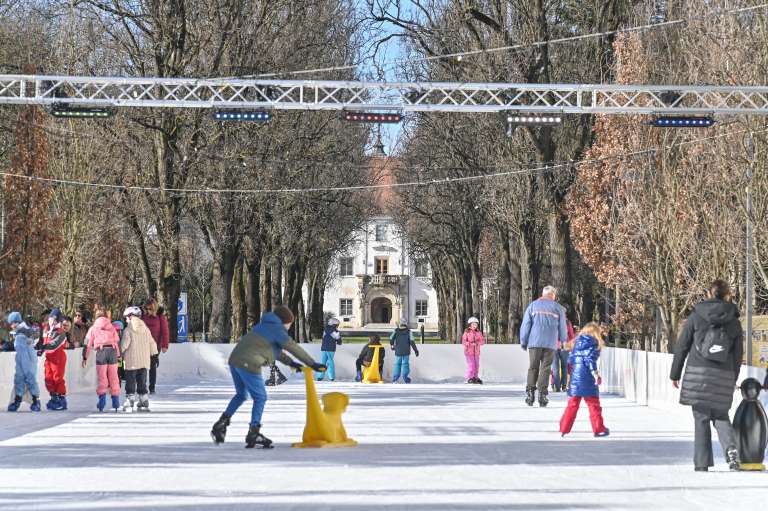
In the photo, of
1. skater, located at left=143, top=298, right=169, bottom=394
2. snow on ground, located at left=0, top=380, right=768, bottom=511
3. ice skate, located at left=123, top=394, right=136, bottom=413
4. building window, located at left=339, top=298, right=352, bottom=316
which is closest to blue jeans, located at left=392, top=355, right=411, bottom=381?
skater, located at left=143, top=298, right=169, bottom=394

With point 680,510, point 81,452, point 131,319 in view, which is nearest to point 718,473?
point 680,510

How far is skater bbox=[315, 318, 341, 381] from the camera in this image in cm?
3400

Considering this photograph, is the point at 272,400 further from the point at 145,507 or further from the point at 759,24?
the point at 145,507

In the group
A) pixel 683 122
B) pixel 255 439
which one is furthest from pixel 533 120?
pixel 255 439

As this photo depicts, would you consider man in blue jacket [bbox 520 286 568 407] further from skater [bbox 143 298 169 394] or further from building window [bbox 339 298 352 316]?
building window [bbox 339 298 352 316]

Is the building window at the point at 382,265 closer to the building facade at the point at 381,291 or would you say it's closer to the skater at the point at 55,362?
the building facade at the point at 381,291

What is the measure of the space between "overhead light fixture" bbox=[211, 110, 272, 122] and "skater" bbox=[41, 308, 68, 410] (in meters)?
6.65

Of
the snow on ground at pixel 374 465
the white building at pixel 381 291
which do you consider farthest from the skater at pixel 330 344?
the white building at pixel 381 291

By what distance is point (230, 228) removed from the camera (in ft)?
144

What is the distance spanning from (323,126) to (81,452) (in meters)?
31.8

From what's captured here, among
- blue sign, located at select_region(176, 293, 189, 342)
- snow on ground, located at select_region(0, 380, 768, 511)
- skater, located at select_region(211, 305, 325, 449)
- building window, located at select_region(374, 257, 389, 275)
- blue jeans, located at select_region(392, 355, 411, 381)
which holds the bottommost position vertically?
snow on ground, located at select_region(0, 380, 768, 511)

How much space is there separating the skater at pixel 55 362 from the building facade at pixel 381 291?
342 feet

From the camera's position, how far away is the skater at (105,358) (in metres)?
22.2

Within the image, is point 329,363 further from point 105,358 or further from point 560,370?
point 105,358
